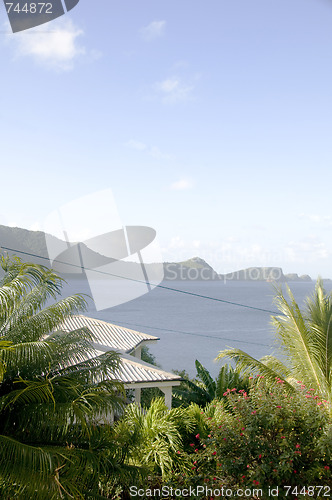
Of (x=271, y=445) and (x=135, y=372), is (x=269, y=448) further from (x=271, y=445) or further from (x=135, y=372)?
(x=135, y=372)

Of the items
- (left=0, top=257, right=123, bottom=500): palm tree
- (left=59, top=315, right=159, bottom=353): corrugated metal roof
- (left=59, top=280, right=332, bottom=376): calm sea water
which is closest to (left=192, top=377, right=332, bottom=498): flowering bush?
Answer: (left=0, top=257, right=123, bottom=500): palm tree

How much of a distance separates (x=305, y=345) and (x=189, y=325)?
257 feet

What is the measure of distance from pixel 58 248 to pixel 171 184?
13480 mm

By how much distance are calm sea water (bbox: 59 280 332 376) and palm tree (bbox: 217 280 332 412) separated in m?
33.4

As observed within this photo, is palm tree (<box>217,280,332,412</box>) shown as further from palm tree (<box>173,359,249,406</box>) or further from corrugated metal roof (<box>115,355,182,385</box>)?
palm tree (<box>173,359,249,406</box>)

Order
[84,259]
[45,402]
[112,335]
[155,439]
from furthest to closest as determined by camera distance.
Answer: [84,259], [112,335], [155,439], [45,402]

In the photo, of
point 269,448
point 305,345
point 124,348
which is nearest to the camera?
point 269,448

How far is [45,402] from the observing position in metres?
5.72

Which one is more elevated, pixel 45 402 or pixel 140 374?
pixel 45 402

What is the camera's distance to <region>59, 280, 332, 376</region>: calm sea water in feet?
187

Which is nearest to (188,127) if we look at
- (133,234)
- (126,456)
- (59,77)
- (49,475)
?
(59,77)

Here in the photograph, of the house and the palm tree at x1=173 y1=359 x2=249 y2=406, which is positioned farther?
the palm tree at x1=173 y1=359 x2=249 y2=406

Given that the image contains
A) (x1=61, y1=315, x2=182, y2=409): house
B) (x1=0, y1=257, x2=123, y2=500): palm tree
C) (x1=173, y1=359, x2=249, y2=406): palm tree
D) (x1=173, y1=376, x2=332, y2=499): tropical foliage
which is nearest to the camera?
(x1=0, y1=257, x2=123, y2=500): palm tree

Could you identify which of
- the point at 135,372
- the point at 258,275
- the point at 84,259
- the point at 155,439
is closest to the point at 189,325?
the point at 258,275
